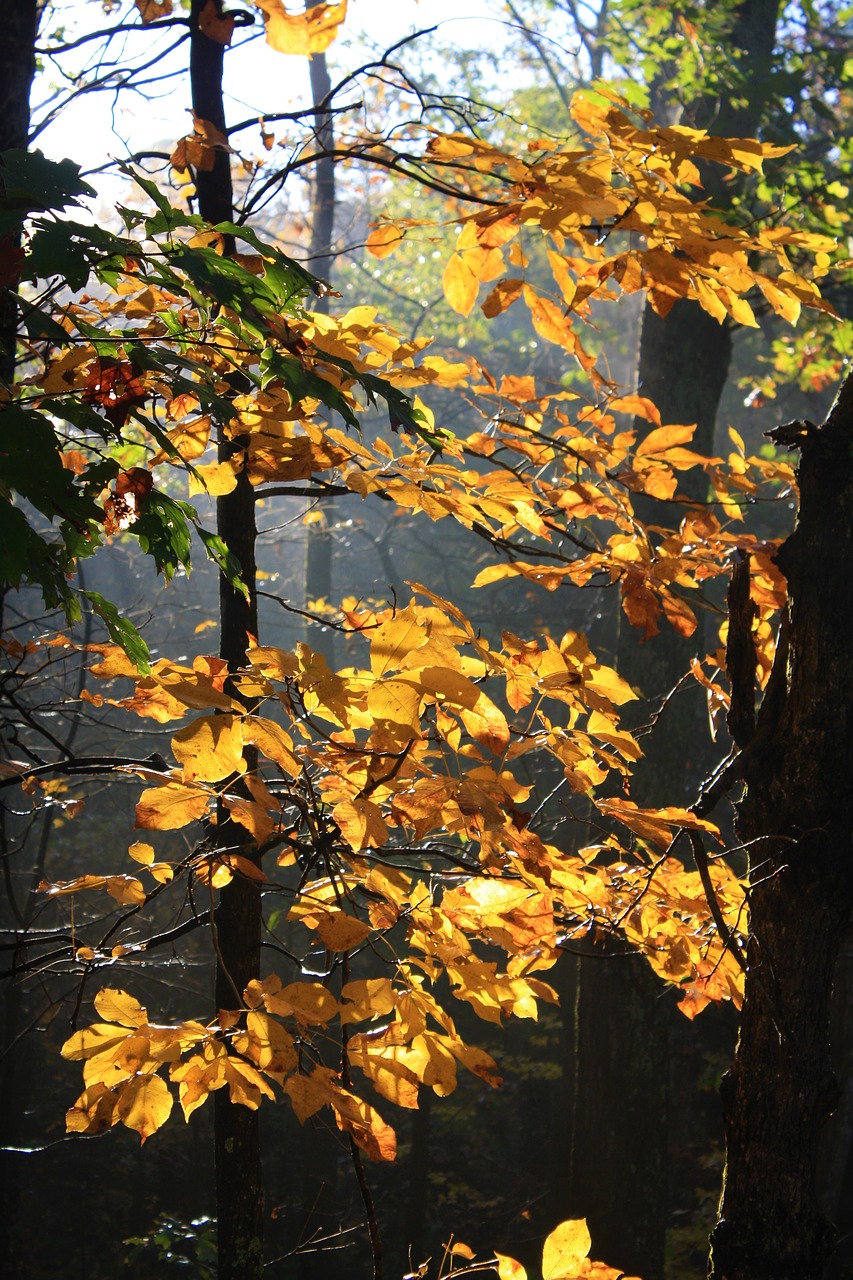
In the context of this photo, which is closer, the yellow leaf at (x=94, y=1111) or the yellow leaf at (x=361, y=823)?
the yellow leaf at (x=361, y=823)

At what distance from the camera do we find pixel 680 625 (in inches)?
95.3

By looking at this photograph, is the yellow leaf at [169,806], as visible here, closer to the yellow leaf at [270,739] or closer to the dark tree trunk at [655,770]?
the yellow leaf at [270,739]

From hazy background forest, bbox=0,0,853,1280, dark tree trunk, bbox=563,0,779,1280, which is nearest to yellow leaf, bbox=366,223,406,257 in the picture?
hazy background forest, bbox=0,0,853,1280

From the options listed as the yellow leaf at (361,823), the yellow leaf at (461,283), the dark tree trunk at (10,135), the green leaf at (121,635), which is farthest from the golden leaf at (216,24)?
the yellow leaf at (361,823)

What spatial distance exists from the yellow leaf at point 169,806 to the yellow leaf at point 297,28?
1.56 m

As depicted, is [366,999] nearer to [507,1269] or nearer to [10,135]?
[507,1269]

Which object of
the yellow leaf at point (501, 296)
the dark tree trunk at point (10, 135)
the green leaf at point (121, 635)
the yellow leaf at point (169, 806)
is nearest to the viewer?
the yellow leaf at point (169, 806)

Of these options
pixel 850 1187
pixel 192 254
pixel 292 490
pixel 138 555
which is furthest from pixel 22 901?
pixel 192 254

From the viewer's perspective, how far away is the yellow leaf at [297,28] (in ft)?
6.58

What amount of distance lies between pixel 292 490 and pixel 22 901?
8.13 metres

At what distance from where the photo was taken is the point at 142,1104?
5.26 ft

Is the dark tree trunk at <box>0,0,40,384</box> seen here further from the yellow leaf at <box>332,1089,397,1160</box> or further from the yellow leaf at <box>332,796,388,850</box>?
the yellow leaf at <box>332,1089,397,1160</box>

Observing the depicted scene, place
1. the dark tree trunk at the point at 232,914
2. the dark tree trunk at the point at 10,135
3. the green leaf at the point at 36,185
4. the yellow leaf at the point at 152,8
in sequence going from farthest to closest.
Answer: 1. the yellow leaf at the point at 152,8
2. the dark tree trunk at the point at 232,914
3. the dark tree trunk at the point at 10,135
4. the green leaf at the point at 36,185

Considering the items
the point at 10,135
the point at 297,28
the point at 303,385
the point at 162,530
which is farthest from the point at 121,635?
the point at 10,135
